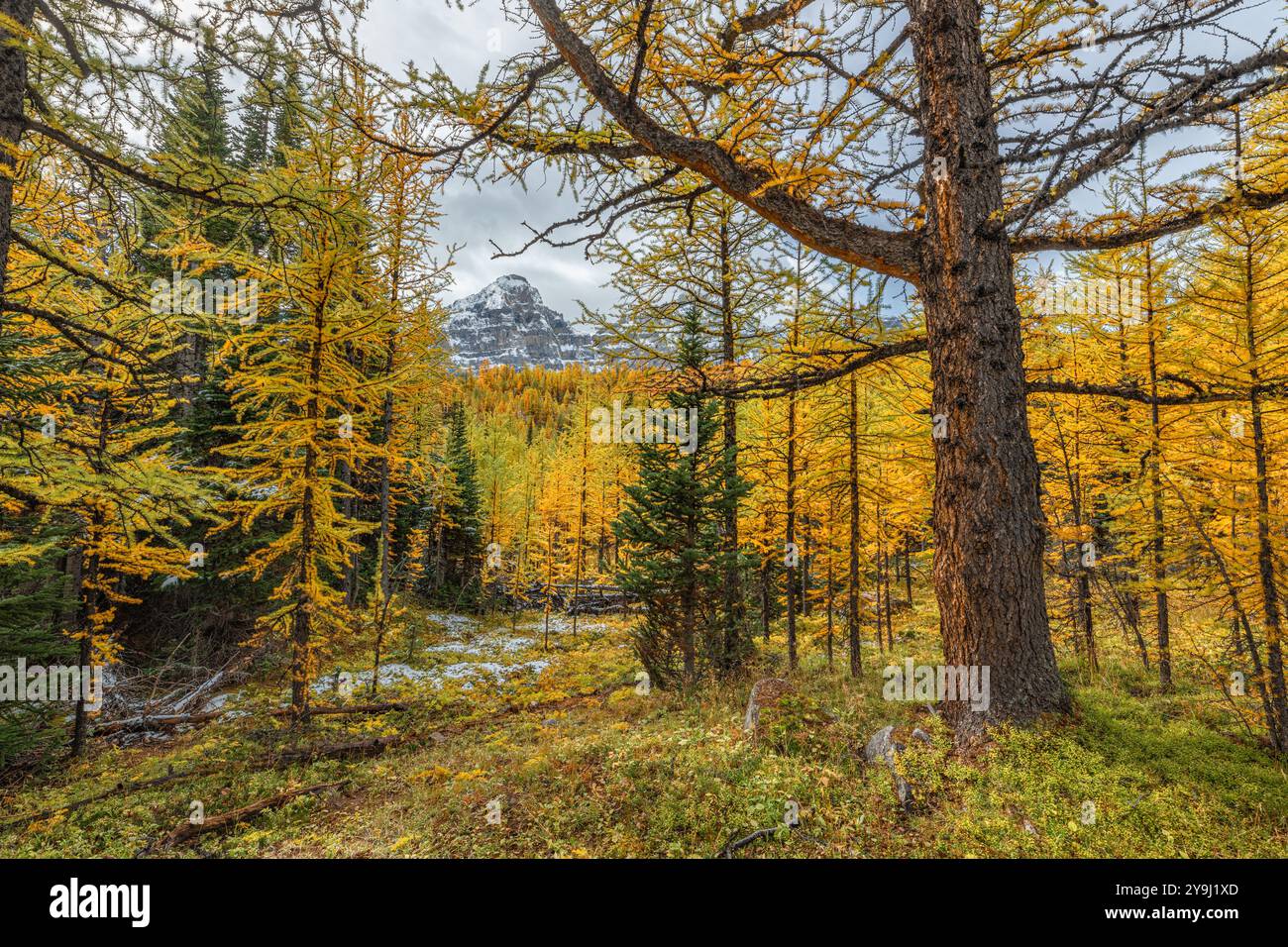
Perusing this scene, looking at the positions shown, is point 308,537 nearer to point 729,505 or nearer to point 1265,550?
point 729,505

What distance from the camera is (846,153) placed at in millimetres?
3949

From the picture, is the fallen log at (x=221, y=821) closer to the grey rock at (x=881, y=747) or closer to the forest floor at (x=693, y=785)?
the forest floor at (x=693, y=785)

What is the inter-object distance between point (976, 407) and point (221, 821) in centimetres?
1003

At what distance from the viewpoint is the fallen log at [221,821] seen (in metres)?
5.85

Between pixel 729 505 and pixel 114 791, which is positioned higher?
pixel 729 505

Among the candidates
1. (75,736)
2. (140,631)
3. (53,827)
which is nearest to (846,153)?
(53,827)

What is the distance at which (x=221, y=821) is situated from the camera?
6.22m

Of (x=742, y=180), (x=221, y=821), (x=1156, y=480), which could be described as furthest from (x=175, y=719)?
(x=1156, y=480)

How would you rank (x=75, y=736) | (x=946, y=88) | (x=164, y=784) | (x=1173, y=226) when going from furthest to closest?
(x=75, y=736) < (x=164, y=784) < (x=946, y=88) < (x=1173, y=226)

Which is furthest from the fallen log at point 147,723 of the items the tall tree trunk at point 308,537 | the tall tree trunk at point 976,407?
the tall tree trunk at point 976,407

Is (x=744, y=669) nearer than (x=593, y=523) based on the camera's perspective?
Yes
